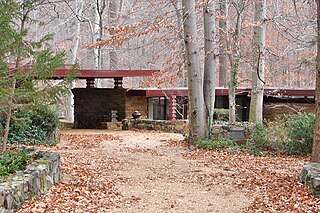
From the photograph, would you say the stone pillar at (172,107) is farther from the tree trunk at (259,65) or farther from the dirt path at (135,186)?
the dirt path at (135,186)

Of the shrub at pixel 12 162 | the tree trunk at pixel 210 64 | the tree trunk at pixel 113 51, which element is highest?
the tree trunk at pixel 113 51

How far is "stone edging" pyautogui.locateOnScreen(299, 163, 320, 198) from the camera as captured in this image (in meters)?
5.45

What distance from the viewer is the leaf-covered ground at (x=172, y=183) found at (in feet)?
17.2

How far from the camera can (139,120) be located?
17547 millimetres

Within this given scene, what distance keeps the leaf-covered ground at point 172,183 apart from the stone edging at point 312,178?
0.35ft

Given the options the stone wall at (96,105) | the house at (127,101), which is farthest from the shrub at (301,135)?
the stone wall at (96,105)

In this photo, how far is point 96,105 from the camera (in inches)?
730

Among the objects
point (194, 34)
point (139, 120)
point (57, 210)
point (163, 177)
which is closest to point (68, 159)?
point (163, 177)

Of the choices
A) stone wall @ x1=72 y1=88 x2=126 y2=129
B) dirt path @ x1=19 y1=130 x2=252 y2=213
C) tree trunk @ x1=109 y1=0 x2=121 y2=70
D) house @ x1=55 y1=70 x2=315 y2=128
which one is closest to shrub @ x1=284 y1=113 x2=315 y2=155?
dirt path @ x1=19 y1=130 x2=252 y2=213

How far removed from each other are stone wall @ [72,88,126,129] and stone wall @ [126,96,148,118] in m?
0.69

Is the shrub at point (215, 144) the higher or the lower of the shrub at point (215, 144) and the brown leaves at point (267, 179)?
the higher

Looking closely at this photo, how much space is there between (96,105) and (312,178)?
45.5ft

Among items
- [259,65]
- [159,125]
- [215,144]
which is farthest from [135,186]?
[159,125]

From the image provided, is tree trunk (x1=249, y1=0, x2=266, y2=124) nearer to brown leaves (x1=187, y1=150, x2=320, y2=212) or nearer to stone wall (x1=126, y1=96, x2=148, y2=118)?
brown leaves (x1=187, y1=150, x2=320, y2=212)
